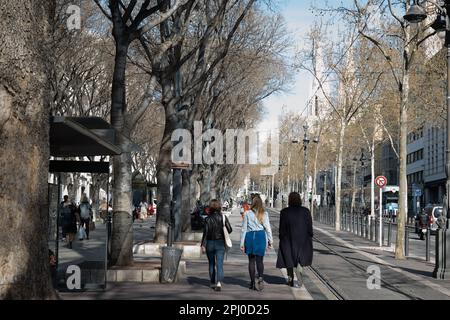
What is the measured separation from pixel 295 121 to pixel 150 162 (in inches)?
863

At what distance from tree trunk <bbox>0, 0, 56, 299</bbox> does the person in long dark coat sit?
6.47 meters

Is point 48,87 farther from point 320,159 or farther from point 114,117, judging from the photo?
point 320,159

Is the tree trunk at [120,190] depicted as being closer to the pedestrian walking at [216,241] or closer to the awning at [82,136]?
the awning at [82,136]

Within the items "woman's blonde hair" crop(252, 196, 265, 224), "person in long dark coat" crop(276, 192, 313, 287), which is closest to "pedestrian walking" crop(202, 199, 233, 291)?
"woman's blonde hair" crop(252, 196, 265, 224)

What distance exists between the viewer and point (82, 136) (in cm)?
1097

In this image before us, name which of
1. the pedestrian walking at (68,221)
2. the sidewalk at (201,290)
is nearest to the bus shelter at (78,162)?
the sidewalk at (201,290)

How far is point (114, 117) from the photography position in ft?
52.1

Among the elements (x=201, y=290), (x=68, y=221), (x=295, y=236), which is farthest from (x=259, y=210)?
(x=68, y=221)

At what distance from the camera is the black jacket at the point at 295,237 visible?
13633mm

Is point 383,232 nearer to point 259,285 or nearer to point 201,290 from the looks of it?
point 259,285

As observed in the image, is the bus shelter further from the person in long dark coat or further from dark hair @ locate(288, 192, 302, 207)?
dark hair @ locate(288, 192, 302, 207)

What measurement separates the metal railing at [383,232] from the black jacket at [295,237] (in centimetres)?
975
